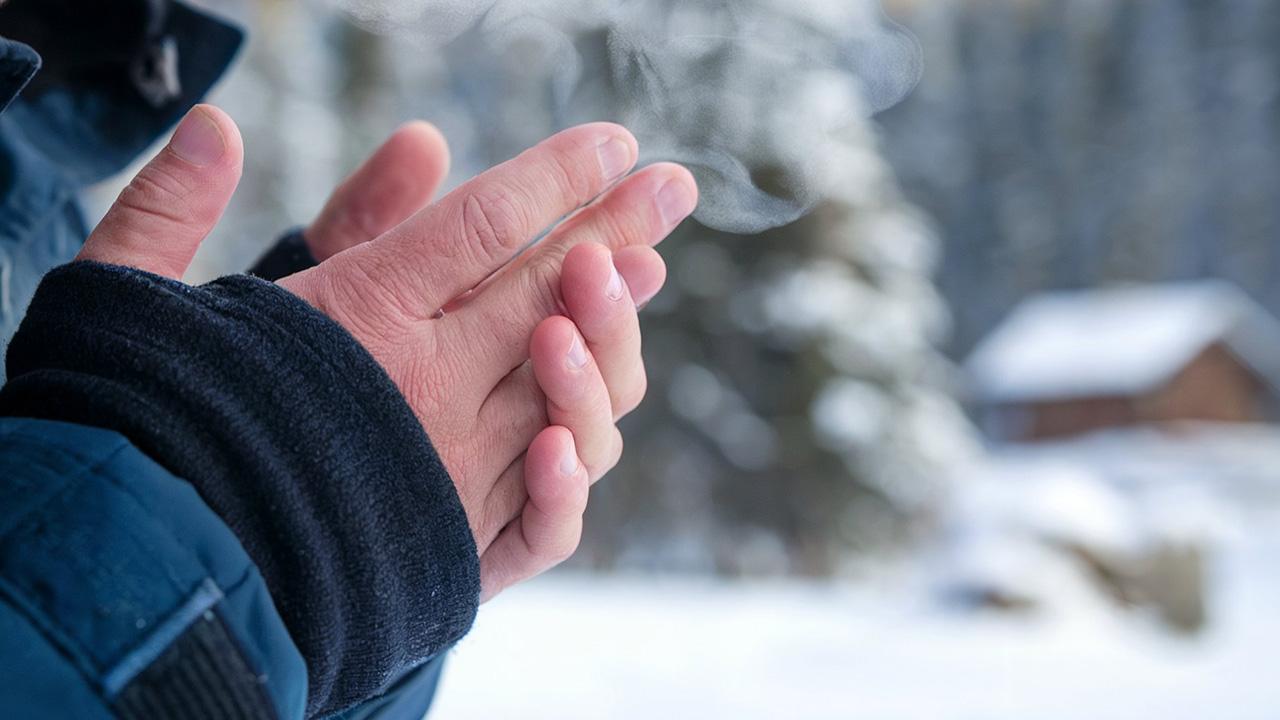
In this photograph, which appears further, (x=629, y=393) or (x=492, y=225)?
(x=629, y=393)

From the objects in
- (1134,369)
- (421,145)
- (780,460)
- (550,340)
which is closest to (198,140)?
(550,340)

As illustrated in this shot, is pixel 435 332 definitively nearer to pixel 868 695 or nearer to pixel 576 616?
pixel 868 695

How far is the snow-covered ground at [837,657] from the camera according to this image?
11.3 feet

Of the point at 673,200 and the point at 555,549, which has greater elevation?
the point at 673,200

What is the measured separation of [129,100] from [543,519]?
2.47 feet

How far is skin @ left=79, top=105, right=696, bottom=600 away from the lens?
712 millimetres

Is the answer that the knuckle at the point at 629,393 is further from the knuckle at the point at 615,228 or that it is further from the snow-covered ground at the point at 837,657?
the snow-covered ground at the point at 837,657

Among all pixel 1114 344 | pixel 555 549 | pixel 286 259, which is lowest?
pixel 1114 344

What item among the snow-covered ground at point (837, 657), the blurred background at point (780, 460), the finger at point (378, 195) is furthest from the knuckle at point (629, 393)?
the snow-covered ground at point (837, 657)

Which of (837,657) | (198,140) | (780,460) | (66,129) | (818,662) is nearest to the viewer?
(198,140)

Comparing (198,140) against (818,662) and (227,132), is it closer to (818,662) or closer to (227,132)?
(227,132)

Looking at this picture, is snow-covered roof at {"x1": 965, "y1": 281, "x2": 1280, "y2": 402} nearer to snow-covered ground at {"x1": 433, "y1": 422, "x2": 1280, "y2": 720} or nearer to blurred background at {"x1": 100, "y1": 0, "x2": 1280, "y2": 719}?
blurred background at {"x1": 100, "y1": 0, "x2": 1280, "y2": 719}

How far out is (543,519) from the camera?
32.4 inches

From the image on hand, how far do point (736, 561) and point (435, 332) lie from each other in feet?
26.0
